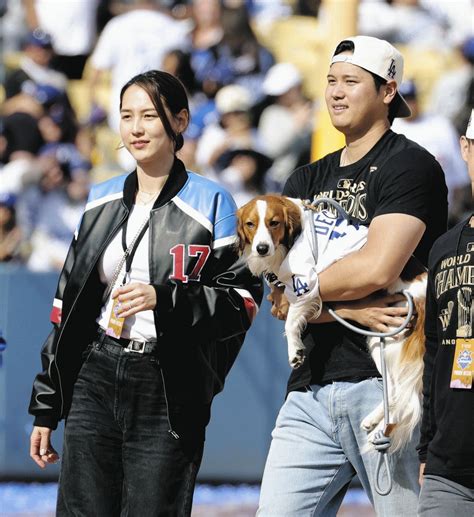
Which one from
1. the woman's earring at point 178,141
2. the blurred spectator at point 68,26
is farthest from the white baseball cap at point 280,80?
the woman's earring at point 178,141

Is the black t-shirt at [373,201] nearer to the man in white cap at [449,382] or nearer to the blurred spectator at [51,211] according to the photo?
the man in white cap at [449,382]

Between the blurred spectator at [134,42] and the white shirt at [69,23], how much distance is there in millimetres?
144

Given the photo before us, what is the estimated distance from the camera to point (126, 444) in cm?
390

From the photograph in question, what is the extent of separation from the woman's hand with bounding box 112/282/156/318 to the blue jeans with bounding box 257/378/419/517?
0.72 meters

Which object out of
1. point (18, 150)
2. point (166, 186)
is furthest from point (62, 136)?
point (166, 186)

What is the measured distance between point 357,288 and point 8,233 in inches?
253

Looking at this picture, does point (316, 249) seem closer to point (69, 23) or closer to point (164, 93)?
point (164, 93)

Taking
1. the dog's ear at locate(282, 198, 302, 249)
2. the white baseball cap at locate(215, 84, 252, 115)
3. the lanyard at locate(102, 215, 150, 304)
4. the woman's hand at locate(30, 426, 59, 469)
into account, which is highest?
the white baseball cap at locate(215, 84, 252, 115)

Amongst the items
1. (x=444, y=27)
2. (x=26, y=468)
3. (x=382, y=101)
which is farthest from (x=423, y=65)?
(x=382, y=101)

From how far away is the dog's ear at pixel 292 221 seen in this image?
406cm

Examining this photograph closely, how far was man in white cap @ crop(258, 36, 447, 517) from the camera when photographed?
3.87 metres

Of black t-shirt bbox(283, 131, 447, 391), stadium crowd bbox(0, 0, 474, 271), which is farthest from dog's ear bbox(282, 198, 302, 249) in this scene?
stadium crowd bbox(0, 0, 474, 271)

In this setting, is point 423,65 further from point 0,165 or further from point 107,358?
point 107,358

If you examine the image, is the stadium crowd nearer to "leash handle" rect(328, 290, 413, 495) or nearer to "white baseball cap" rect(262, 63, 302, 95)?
"white baseball cap" rect(262, 63, 302, 95)
